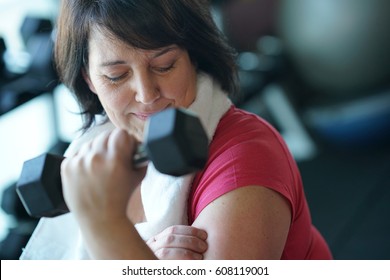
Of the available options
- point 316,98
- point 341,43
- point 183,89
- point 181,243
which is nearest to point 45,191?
point 181,243

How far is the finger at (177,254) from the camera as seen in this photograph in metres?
0.97

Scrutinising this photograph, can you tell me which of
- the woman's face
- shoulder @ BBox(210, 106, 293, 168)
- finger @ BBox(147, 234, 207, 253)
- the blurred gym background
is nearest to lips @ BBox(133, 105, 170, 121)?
the woman's face

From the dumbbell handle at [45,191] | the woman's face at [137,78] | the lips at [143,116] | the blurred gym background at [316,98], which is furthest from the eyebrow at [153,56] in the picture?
the blurred gym background at [316,98]

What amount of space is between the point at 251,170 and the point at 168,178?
196 mm

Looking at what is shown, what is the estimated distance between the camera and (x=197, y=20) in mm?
1132

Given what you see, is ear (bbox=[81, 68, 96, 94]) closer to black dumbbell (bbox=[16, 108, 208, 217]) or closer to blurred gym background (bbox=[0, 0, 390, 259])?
black dumbbell (bbox=[16, 108, 208, 217])

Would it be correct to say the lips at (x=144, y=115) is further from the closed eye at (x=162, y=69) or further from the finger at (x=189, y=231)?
the finger at (x=189, y=231)

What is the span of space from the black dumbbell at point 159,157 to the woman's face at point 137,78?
0.83 ft

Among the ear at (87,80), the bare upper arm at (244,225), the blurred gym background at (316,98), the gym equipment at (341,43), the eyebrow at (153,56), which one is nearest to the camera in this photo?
the bare upper arm at (244,225)

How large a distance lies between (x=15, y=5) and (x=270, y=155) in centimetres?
185

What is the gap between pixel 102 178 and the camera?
78cm

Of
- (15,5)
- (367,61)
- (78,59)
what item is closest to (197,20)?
(78,59)

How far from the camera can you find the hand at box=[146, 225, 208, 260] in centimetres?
97
